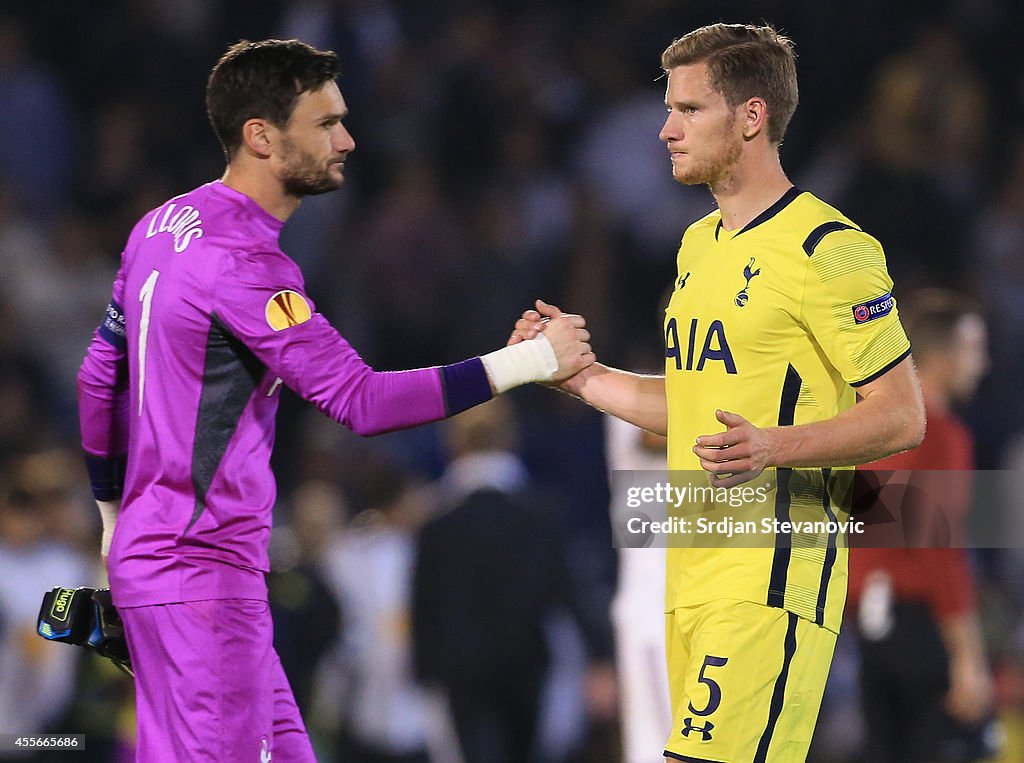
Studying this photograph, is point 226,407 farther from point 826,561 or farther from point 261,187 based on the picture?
point 826,561

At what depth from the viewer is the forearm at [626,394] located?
4.81 meters

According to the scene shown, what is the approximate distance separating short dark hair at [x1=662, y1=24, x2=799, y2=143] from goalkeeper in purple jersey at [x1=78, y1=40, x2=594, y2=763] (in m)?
0.97

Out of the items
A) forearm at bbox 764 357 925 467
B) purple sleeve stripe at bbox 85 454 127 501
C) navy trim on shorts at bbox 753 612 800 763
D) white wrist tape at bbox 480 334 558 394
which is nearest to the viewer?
forearm at bbox 764 357 925 467

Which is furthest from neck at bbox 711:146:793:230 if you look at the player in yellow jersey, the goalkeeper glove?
the goalkeeper glove

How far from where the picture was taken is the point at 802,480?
434 cm

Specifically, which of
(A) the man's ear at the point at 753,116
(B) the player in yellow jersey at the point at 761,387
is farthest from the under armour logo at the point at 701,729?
(A) the man's ear at the point at 753,116

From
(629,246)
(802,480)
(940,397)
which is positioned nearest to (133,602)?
(802,480)

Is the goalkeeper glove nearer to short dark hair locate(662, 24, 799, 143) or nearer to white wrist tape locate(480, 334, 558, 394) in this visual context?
white wrist tape locate(480, 334, 558, 394)

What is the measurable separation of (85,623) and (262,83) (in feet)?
5.41

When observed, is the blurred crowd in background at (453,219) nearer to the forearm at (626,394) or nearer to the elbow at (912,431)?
the forearm at (626,394)

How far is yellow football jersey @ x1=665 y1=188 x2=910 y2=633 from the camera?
416cm

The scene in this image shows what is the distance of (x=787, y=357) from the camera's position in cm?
424

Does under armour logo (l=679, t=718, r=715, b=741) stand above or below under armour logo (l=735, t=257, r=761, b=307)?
below

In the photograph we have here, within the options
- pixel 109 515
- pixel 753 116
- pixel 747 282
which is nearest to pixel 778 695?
pixel 747 282
